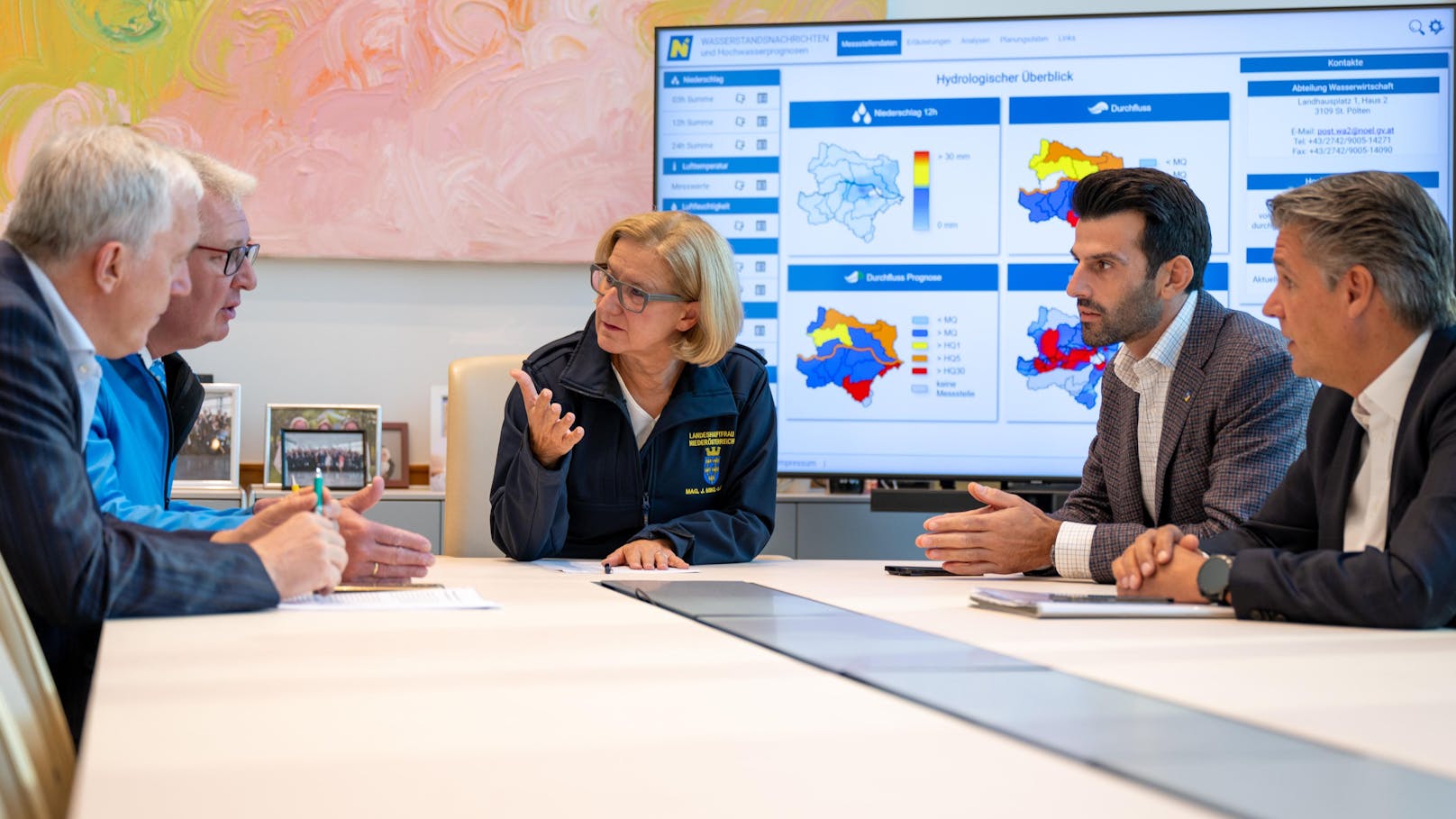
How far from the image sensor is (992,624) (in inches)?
66.1

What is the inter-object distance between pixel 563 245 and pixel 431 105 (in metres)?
0.63

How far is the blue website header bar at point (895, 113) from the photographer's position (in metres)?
4.14

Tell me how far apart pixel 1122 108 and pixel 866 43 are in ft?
2.67

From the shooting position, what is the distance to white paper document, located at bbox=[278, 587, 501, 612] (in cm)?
175

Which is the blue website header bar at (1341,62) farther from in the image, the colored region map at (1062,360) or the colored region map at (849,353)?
the colored region map at (849,353)

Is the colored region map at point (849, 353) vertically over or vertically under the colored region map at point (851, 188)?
under

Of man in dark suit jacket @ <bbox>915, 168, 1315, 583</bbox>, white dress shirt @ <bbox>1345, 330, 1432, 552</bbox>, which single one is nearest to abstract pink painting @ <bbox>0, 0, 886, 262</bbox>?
man in dark suit jacket @ <bbox>915, 168, 1315, 583</bbox>

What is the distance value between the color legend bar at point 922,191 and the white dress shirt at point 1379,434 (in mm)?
2192

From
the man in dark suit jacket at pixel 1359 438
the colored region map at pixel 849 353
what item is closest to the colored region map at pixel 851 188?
the colored region map at pixel 849 353

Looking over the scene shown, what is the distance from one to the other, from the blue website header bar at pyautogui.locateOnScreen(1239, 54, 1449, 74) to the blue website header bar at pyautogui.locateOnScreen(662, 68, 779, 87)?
1444 millimetres

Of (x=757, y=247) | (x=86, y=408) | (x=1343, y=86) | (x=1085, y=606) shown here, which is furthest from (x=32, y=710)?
(x=1343, y=86)

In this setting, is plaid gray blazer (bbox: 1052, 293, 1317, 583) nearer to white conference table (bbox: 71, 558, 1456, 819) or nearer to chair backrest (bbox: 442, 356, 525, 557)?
white conference table (bbox: 71, 558, 1456, 819)

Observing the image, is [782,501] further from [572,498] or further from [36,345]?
[36,345]

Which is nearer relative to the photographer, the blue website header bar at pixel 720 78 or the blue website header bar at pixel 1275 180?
the blue website header bar at pixel 1275 180
